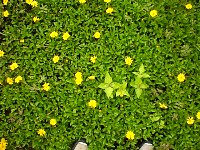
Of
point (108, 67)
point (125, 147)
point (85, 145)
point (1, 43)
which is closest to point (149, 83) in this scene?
point (108, 67)

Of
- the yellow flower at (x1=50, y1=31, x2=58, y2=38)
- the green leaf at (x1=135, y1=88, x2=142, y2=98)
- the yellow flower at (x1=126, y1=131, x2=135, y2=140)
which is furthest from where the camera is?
the yellow flower at (x1=50, y1=31, x2=58, y2=38)

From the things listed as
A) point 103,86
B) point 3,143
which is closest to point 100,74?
point 103,86

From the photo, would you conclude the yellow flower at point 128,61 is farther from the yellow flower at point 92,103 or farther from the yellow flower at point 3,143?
the yellow flower at point 3,143

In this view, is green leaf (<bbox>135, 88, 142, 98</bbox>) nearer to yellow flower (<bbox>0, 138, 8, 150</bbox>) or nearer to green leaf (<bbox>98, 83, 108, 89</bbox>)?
green leaf (<bbox>98, 83, 108, 89</bbox>)

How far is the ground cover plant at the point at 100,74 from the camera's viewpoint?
3.17 m

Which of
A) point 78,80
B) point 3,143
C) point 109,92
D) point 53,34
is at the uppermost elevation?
point 53,34

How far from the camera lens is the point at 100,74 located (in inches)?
130

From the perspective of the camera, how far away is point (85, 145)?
10.3ft

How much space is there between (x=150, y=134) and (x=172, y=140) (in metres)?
0.21

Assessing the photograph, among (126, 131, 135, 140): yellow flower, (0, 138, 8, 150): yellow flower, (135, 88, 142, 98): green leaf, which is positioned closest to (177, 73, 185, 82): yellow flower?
(135, 88, 142, 98): green leaf

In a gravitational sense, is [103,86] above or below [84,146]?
above

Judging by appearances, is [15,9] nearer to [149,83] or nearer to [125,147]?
[149,83]

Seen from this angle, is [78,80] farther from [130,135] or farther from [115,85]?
[130,135]

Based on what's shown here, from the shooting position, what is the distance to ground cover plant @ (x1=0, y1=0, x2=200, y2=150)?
3.17 m
